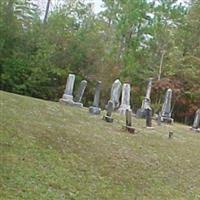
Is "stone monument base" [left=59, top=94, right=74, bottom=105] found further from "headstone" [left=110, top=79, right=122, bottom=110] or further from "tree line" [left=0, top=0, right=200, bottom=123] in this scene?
"tree line" [left=0, top=0, right=200, bottom=123]

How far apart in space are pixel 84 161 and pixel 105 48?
23.4m

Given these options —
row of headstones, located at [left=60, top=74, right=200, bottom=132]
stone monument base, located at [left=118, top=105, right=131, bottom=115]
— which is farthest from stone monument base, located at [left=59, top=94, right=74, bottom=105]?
stone monument base, located at [left=118, top=105, right=131, bottom=115]

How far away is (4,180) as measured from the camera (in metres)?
7.21

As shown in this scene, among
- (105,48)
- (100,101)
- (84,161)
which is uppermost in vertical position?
(105,48)

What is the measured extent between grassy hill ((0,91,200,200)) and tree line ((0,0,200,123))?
1500 cm

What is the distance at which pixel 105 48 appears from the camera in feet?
106

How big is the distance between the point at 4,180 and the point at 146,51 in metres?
27.3

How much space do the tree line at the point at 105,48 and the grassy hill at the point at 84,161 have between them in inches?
590

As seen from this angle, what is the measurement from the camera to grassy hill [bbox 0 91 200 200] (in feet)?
25.2

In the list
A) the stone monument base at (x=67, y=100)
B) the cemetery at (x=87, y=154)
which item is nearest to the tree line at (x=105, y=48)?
the stone monument base at (x=67, y=100)

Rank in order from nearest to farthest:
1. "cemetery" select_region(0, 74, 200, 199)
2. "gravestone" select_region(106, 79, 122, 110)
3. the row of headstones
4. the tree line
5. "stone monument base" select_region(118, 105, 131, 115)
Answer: "cemetery" select_region(0, 74, 200, 199) → the row of headstones → "stone monument base" select_region(118, 105, 131, 115) → "gravestone" select_region(106, 79, 122, 110) → the tree line

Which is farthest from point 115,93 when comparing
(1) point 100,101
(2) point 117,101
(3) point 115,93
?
(1) point 100,101

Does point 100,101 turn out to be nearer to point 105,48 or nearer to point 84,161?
point 105,48

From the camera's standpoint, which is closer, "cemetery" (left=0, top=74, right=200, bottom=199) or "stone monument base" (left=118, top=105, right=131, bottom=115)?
"cemetery" (left=0, top=74, right=200, bottom=199)
